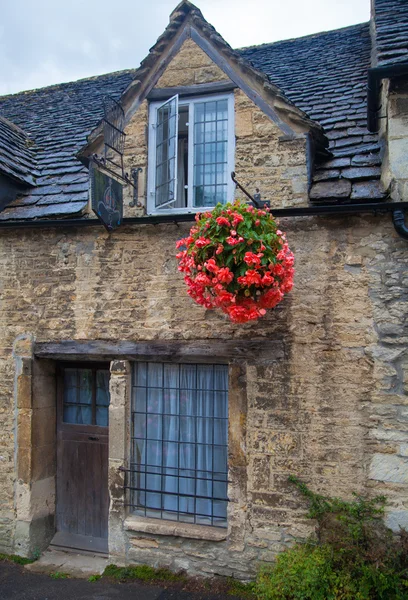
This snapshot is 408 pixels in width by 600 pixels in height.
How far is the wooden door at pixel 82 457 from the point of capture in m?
6.51

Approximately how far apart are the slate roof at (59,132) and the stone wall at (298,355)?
964 millimetres

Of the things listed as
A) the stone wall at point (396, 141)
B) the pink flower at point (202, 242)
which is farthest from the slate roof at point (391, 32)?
the pink flower at point (202, 242)

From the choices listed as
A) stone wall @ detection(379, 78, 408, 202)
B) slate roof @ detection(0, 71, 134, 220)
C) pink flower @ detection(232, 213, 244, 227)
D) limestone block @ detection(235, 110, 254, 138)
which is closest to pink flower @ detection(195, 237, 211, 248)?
pink flower @ detection(232, 213, 244, 227)

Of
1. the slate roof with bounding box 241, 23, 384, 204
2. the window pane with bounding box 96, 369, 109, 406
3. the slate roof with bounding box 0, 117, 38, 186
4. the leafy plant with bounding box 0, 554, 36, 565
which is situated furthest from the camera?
the slate roof with bounding box 0, 117, 38, 186

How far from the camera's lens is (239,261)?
4457mm

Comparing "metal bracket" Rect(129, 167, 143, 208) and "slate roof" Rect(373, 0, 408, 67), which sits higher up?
"slate roof" Rect(373, 0, 408, 67)

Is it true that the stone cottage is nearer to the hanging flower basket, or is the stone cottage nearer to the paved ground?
the paved ground

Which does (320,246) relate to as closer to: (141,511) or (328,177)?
(328,177)

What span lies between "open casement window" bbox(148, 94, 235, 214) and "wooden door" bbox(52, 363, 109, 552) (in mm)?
2525

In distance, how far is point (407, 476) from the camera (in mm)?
4809

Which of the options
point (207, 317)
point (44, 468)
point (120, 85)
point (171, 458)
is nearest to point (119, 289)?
point (207, 317)

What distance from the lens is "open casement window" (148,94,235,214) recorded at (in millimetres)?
5914

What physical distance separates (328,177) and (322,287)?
127 cm

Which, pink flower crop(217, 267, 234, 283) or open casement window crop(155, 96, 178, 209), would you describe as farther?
open casement window crop(155, 96, 178, 209)
